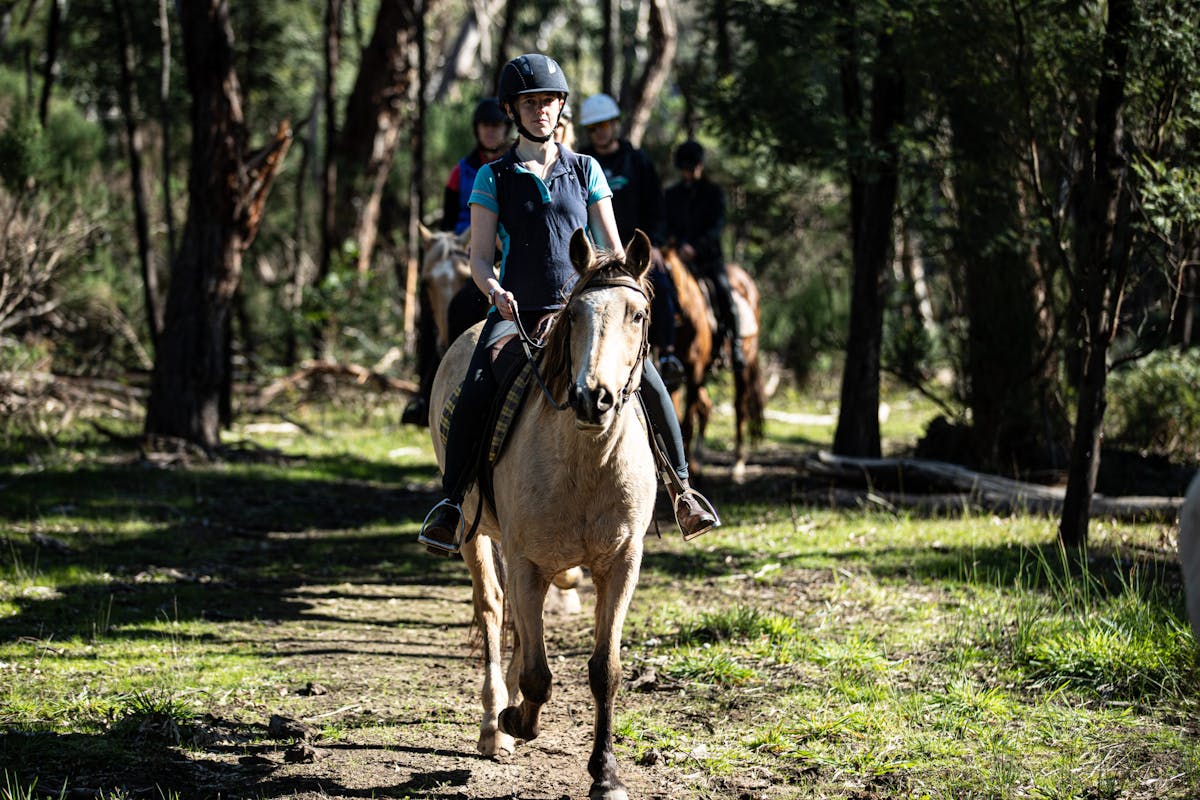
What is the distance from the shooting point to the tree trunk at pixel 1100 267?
7848 millimetres

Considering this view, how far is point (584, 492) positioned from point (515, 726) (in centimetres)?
114

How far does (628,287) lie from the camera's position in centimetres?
437

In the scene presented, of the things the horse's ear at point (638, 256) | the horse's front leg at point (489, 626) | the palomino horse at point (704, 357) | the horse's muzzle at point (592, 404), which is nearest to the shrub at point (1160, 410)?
the palomino horse at point (704, 357)

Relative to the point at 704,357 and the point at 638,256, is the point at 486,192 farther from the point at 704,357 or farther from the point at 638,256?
the point at 704,357

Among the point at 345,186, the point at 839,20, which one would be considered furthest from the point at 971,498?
the point at 345,186

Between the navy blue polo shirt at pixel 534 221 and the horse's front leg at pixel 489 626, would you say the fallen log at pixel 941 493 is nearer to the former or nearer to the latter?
the horse's front leg at pixel 489 626

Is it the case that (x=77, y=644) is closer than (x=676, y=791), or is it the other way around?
(x=676, y=791)

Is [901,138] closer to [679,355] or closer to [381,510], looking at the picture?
[679,355]

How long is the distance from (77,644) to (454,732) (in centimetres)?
244

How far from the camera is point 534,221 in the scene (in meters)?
5.09

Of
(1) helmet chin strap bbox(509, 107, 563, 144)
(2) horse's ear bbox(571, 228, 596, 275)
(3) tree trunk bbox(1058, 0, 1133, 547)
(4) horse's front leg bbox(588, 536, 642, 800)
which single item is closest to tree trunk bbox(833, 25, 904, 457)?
(3) tree trunk bbox(1058, 0, 1133, 547)

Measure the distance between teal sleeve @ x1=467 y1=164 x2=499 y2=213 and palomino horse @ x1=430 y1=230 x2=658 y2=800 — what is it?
0.75 m

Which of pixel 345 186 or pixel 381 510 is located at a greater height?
pixel 345 186

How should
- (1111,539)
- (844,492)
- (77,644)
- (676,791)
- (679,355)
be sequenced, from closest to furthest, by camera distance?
(676,791) → (77,644) → (1111,539) → (844,492) → (679,355)
